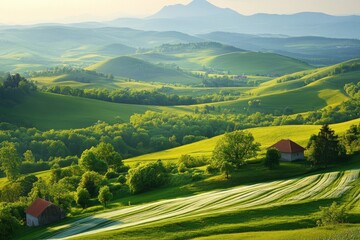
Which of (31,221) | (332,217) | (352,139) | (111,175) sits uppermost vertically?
(352,139)

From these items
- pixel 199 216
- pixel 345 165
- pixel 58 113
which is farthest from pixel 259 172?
pixel 58 113

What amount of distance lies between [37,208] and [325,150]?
5090cm

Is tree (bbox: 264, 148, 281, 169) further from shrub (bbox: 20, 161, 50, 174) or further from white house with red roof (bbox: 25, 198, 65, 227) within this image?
shrub (bbox: 20, 161, 50, 174)

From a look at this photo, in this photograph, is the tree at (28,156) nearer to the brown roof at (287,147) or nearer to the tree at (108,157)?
the tree at (108,157)

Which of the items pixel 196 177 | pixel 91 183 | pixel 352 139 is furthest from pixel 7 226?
pixel 352 139

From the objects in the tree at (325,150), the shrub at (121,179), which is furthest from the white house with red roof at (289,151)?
the shrub at (121,179)

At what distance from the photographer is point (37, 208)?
2894 inches

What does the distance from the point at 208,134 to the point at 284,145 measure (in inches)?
3444

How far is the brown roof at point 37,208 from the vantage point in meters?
72.6

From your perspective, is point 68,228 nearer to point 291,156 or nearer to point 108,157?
point 291,156

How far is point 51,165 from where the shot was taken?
5281 inches

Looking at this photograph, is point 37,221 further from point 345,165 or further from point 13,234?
point 345,165

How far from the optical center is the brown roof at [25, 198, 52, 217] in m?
72.6

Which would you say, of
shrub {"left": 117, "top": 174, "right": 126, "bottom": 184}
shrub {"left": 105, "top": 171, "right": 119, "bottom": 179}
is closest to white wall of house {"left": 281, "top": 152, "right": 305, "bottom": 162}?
shrub {"left": 117, "top": 174, "right": 126, "bottom": 184}
